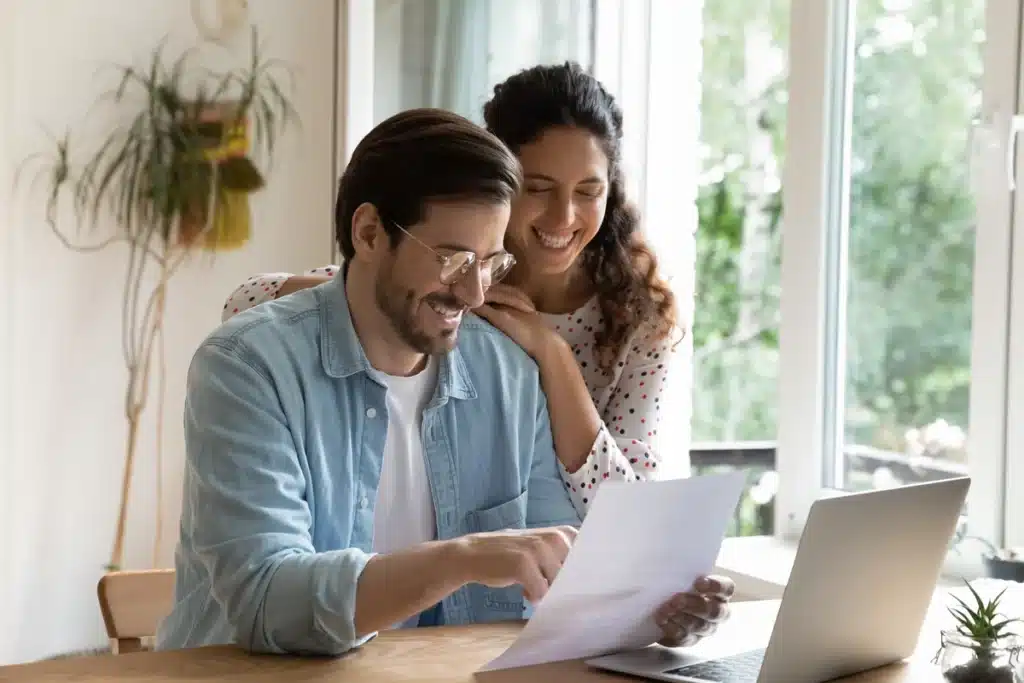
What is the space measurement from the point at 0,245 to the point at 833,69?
2043 millimetres

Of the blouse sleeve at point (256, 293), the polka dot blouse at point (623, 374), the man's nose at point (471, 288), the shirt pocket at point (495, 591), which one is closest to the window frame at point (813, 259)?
the polka dot blouse at point (623, 374)

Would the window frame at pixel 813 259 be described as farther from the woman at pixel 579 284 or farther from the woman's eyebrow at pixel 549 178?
the woman's eyebrow at pixel 549 178

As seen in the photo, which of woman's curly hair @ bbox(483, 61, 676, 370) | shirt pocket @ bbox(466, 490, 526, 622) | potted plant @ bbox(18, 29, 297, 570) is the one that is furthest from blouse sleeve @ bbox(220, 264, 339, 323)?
potted plant @ bbox(18, 29, 297, 570)

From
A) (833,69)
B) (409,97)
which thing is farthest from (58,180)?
(833,69)

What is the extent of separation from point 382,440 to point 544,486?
272mm

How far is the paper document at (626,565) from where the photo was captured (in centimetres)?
119

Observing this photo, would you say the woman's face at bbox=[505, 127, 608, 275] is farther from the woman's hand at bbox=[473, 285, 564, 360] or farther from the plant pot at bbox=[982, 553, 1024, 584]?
the plant pot at bbox=[982, 553, 1024, 584]

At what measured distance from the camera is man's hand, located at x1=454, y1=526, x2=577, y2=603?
1.26 meters

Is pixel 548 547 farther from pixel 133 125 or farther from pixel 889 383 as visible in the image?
pixel 133 125

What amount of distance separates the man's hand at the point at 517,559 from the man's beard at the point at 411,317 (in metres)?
0.33

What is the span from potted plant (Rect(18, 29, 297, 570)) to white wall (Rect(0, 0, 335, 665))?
0.13 feet

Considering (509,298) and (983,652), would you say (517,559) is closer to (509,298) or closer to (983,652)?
(983,652)

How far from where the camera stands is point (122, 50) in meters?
3.45

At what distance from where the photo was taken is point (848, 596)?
123cm
